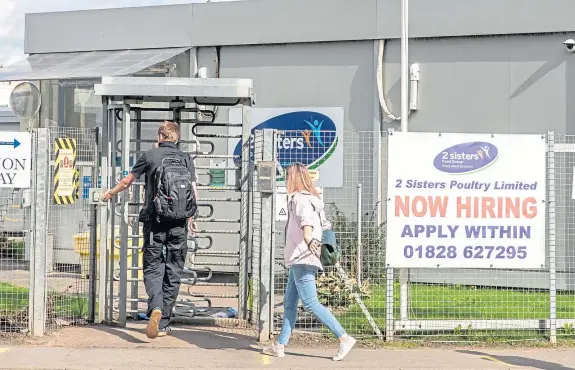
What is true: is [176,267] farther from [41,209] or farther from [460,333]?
[460,333]

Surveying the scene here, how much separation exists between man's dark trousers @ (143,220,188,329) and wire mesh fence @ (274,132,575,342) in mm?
1101

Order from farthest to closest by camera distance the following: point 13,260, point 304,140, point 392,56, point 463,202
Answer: point 392,56, point 304,140, point 13,260, point 463,202

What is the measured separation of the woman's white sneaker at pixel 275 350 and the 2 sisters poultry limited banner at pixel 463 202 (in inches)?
58.1

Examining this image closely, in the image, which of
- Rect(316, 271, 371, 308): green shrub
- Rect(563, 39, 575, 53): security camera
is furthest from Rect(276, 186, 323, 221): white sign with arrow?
Rect(563, 39, 575, 53): security camera

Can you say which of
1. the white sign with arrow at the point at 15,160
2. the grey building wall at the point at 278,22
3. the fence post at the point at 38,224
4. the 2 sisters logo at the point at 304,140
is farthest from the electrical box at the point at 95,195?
the grey building wall at the point at 278,22

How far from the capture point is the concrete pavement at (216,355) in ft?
27.6

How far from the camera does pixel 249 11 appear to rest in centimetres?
1548

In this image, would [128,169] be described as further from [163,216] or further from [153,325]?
[153,325]

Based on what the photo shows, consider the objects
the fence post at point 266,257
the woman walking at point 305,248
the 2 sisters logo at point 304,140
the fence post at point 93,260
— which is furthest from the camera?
the 2 sisters logo at point 304,140

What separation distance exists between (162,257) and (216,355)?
1.17 meters

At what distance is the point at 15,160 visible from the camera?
30.6 ft

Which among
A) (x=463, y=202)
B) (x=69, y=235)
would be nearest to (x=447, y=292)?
(x=463, y=202)

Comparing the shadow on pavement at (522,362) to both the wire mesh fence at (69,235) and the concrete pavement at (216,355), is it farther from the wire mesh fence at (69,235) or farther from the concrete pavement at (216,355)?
the wire mesh fence at (69,235)

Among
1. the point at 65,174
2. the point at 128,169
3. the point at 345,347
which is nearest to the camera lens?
the point at 345,347
